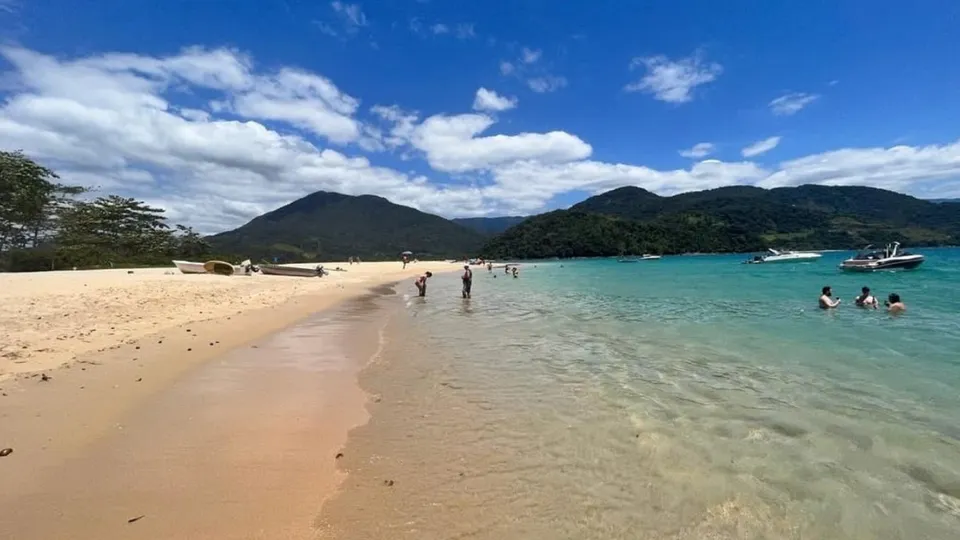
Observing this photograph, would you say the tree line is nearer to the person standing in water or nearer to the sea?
the sea

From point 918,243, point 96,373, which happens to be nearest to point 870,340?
point 96,373

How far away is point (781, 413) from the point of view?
7.63 metres

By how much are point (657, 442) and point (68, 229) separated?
206 ft

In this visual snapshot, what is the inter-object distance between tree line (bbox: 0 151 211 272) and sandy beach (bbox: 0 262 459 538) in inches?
1550

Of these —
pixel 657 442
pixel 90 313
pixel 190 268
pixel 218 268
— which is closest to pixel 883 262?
pixel 657 442

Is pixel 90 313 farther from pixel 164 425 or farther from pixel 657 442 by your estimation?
pixel 657 442

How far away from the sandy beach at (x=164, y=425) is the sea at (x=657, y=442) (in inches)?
25.9

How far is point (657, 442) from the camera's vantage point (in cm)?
646

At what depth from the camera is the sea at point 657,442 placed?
4.48 metres

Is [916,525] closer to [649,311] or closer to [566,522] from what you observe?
[566,522]

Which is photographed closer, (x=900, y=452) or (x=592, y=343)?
(x=900, y=452)

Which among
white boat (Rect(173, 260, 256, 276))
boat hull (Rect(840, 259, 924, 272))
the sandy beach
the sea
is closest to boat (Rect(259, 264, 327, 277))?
white boat (Rect(173, 260, 256, 276))

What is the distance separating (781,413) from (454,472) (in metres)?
5.58

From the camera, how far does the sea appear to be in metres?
4.48
